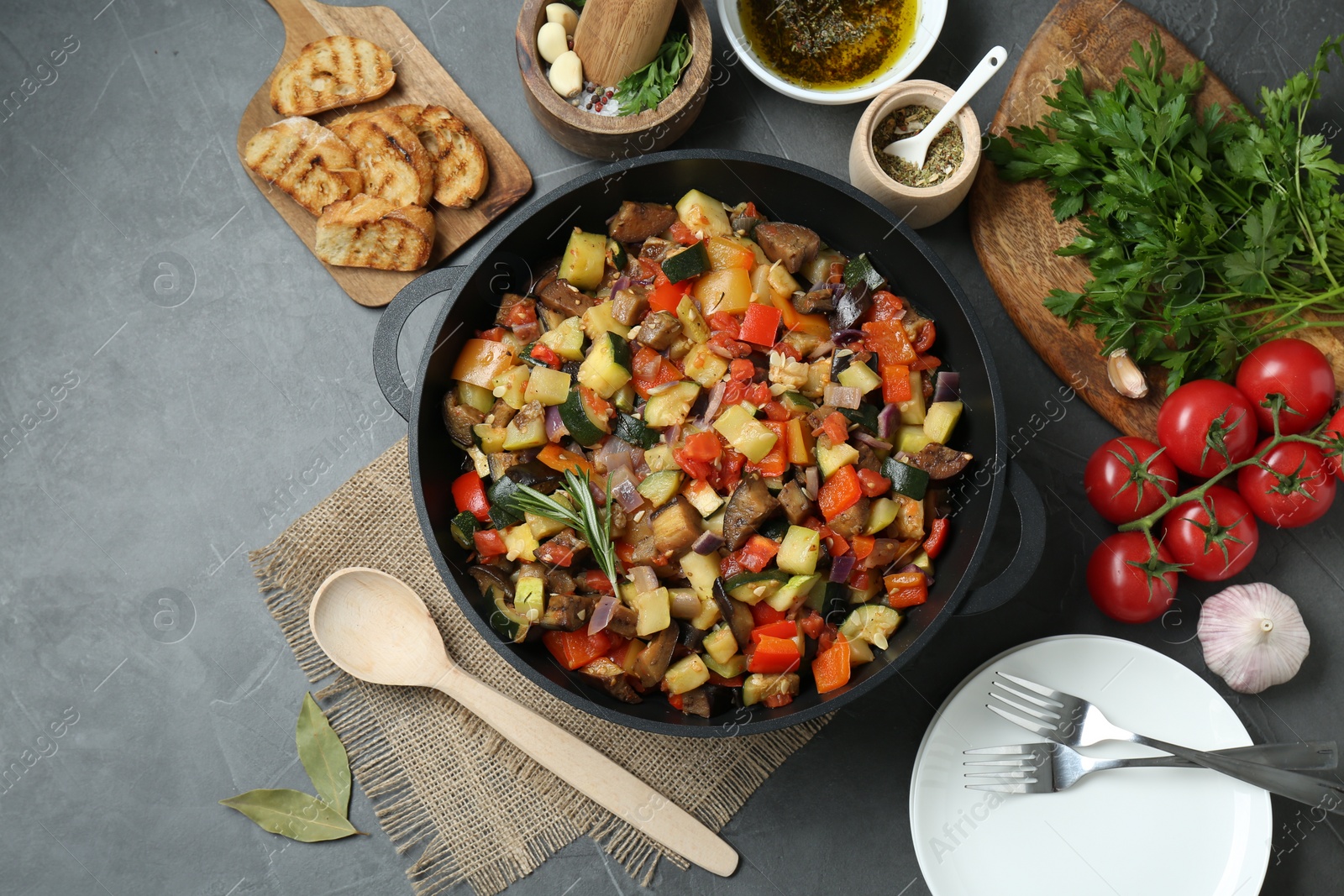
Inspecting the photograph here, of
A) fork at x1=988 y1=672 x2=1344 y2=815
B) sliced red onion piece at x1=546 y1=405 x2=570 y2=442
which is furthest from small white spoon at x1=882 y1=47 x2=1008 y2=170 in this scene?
fork at x1=988 y1=672 x2=1344 y2=815

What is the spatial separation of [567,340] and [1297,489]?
2.99 meters

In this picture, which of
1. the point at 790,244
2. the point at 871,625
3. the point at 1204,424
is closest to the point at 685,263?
the point at 790,244

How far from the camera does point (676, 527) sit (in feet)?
9.48

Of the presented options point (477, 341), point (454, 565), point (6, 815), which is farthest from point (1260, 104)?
point (6, 815)

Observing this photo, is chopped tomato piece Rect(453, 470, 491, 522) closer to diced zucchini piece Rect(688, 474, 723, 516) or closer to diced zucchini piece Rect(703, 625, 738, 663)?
diced zucchini piece Rect(688, 474, 723, 516)

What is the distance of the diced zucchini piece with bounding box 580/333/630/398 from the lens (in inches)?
117

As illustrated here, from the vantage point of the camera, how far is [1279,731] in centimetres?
361

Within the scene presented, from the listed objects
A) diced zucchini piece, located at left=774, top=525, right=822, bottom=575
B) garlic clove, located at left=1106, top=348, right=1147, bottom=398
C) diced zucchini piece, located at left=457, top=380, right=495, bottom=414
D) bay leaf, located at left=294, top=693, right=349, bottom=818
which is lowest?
bay leaf, located at left=294, top=693, right=349, bottom=818

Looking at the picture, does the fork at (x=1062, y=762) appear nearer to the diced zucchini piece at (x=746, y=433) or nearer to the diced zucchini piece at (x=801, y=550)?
the diced zucchini piece at (x=801, y=550)

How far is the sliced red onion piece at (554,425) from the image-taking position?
3053 mm

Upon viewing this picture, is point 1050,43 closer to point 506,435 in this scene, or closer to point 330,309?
point 506,435

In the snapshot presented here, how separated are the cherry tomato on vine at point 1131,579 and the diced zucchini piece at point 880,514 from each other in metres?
1.11

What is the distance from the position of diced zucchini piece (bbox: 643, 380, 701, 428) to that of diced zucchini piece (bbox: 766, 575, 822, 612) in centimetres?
71

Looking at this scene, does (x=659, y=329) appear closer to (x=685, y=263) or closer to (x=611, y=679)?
(x=685, y=263)
